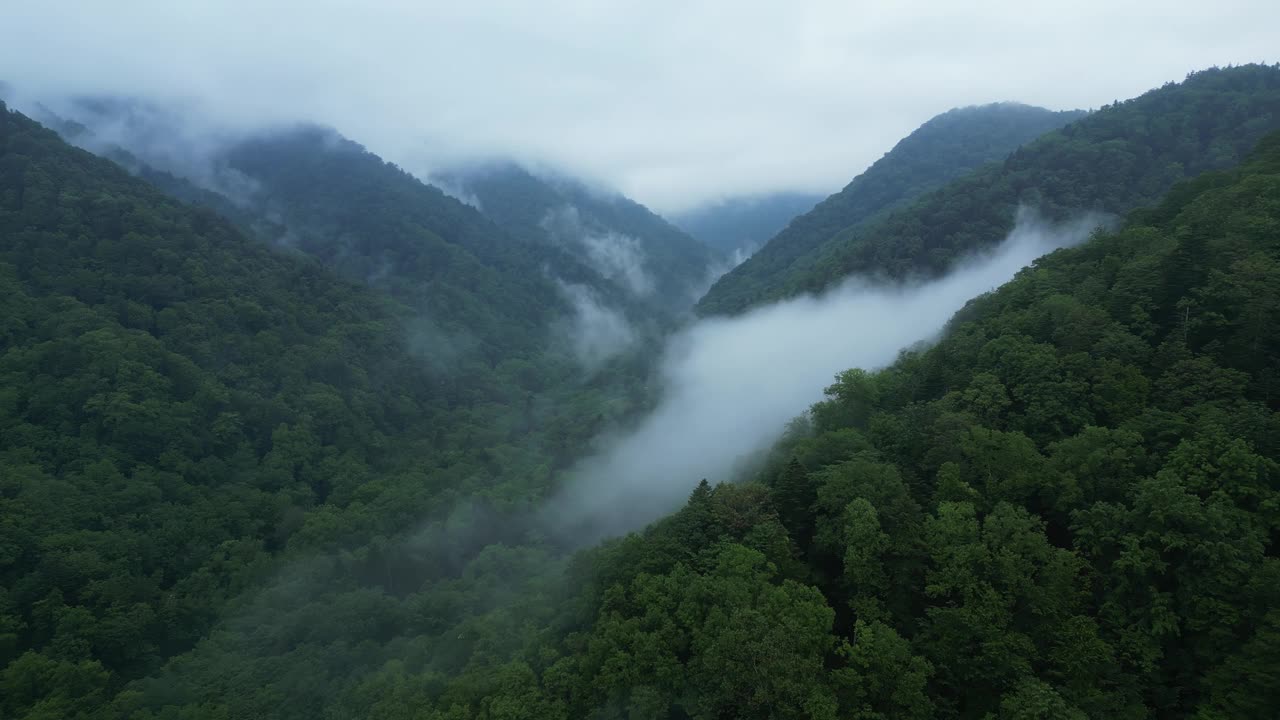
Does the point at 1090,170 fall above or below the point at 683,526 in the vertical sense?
above

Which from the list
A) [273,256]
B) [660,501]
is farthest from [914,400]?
[273,256]

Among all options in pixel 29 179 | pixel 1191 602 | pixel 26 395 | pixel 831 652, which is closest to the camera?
pixel 1191 602

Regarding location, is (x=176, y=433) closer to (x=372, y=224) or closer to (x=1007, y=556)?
(x=1007, y=556)

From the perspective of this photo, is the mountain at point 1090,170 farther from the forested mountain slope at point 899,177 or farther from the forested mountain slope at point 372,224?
the forested mountain slope at point 372,224

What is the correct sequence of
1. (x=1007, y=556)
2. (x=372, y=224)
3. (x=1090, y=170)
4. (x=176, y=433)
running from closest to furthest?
(x=1007, y=556)
(x=176, y=433)
(x=1090, y=170)
(x=372, y=224)

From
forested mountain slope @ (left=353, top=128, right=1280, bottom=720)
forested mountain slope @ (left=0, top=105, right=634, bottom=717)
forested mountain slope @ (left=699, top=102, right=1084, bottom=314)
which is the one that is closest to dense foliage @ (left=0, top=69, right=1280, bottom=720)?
forested mountain slope @ (left=353, top=128, right=1280, bottom=720)

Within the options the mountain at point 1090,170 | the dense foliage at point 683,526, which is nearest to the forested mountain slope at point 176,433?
the dense foliage at point 683,526

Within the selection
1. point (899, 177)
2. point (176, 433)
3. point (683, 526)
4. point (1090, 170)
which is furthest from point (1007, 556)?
point (899, 177)

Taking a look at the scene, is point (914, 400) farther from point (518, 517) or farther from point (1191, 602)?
point (518, 517)
